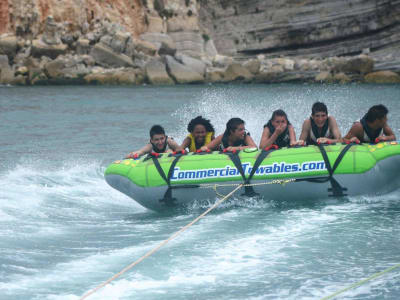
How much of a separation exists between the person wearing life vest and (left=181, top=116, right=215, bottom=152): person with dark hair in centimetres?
161

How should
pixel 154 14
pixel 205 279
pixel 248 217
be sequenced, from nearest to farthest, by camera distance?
pixel 205 279 < pixel 248 217 < pixel 154 14

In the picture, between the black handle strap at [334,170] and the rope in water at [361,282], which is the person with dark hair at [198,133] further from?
the rope in water at [361,282]

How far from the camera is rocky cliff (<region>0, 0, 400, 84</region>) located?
34500 millimetres

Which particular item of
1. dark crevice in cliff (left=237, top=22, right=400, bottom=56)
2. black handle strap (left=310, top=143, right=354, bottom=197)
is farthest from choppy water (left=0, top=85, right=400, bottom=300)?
dark crevice in cliff (left=237, top=22, right=400, bottom=56)

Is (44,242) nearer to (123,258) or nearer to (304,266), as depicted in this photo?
(123,258)

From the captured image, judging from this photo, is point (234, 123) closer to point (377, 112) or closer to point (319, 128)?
point (319, 128)

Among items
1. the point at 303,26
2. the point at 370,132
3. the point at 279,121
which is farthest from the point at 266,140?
the point at 303,26

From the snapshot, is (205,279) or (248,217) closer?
(205,279)

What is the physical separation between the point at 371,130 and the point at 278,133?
1084 millimetres

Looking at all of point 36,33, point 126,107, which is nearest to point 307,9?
point 36,33

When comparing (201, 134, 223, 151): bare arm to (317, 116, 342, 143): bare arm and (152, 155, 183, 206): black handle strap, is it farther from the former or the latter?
(317, 116, 342, 143): bare arm

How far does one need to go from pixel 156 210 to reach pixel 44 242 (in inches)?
63.7

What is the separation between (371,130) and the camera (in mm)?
6969

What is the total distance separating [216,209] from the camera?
6855 millimetres
